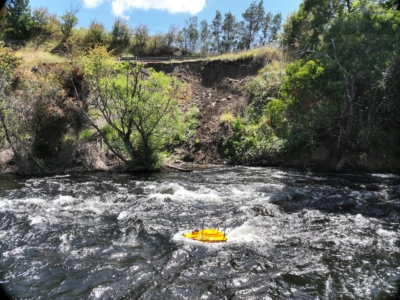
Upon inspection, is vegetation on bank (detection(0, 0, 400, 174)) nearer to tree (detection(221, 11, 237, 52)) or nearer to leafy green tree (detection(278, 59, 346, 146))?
leafy green tree (detection(278, 59, 346, 146))

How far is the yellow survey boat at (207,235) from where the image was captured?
24.3 feet

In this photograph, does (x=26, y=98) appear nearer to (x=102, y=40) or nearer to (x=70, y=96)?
(x=70, y=96)

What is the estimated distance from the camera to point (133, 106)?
1658 centimetres

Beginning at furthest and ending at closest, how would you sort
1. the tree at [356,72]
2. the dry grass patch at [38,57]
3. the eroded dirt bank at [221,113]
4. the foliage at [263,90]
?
the dry grass patch at [38,57]
the foliage at [263,90]
the eroded dirt bank at [221,113]
the tree at [356,72]

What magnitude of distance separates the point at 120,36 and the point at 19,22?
13.9m

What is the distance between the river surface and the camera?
552 cm

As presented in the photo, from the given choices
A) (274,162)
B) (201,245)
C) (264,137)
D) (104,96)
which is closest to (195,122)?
(264,137)

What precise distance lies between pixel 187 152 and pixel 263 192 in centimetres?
1110

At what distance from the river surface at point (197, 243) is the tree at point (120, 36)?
36.2 m

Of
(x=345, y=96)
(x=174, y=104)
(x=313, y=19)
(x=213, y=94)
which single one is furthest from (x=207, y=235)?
(x=213, y=94)

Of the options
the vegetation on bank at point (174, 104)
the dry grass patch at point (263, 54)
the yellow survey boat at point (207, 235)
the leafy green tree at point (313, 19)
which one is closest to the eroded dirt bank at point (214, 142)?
the vegetation on bank at point (174, 104)

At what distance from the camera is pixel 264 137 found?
21.0 m

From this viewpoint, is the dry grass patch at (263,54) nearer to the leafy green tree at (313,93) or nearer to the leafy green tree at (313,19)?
the leafy green tree at (313,19)

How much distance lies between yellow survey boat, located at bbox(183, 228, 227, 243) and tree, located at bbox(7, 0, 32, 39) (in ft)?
155
